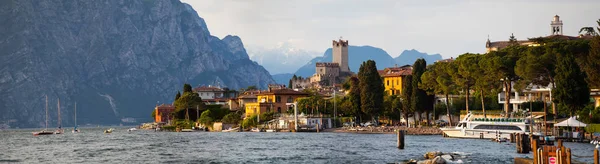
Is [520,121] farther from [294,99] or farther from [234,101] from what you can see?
[234,101]

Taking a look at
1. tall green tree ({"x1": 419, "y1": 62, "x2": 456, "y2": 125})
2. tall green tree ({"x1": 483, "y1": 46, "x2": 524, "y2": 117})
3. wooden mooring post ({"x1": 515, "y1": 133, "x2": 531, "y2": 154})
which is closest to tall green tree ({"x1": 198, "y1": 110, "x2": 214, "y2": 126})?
tall green tree ({"x1": 419, "y1": 62, "x2": 456, "y2": 125})

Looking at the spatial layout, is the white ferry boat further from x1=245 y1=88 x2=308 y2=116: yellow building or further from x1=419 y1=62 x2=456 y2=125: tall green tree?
x1=245 y1=88 x2=308 y2=116: yellow building

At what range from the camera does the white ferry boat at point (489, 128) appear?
84000mm

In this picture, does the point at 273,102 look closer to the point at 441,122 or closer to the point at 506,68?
the point at 441,122

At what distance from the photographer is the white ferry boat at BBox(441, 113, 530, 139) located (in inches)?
3307

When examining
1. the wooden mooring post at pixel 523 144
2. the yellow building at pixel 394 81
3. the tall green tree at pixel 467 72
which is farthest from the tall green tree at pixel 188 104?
the wooden mooring post at pixel 523 144

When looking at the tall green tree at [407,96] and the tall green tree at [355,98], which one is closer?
the tall green tree at [407,96]

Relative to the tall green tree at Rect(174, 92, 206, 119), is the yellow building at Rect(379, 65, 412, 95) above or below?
above

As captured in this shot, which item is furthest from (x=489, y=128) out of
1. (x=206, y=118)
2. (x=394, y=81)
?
(x=206, y=118)

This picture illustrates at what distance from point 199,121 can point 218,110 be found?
797cm

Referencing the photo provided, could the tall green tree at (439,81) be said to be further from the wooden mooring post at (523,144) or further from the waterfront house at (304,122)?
the wooden mooring post at (523,144)

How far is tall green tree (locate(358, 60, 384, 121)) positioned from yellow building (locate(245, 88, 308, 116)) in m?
34.0

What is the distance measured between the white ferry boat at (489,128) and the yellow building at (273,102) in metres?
63.9

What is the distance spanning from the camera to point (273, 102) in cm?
15638
